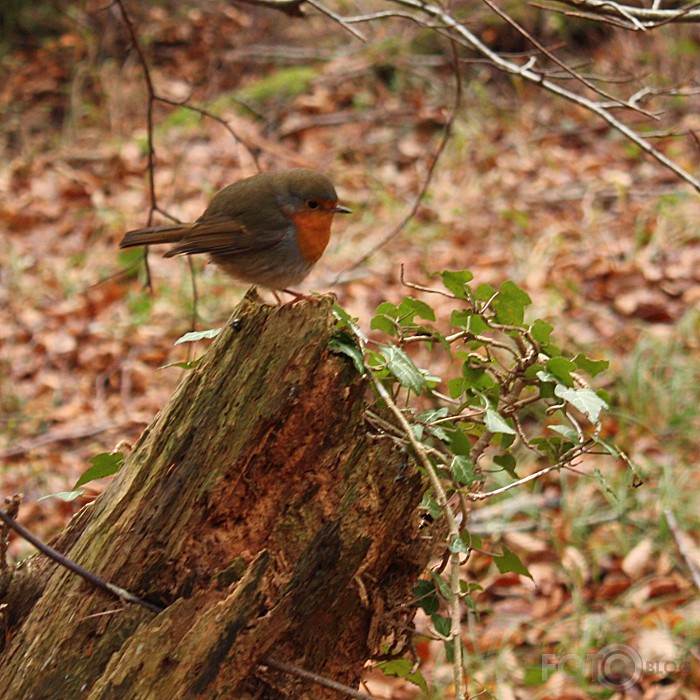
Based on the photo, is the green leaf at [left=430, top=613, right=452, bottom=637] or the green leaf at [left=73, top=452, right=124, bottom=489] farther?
the green leaf at [left=73, top=452, right=124, bottom=489]

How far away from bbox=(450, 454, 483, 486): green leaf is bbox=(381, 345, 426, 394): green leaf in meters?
0.16

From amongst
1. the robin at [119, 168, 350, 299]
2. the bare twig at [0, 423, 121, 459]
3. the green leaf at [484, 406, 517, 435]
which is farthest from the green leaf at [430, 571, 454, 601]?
the bare twig at [0, 423, 121, 459]

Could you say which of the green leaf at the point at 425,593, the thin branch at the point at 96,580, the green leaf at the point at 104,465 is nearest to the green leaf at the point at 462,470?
the green leaf at the point at 425,593

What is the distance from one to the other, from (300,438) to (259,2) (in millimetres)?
1673

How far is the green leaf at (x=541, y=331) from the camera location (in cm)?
186

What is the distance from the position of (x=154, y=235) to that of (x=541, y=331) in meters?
1.42

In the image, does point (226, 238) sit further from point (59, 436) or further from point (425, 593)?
point (59, 436)

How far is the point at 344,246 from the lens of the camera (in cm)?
674

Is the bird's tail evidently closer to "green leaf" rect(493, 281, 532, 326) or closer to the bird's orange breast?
the bird's orange breast

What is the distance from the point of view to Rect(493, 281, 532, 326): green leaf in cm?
190

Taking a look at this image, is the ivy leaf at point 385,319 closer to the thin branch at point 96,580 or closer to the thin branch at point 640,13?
the thin branch at point 96,580

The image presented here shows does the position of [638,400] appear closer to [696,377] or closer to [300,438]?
[696,377]

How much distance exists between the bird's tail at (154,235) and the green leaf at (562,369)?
1.45 meters

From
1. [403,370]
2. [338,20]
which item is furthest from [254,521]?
[338,20]
